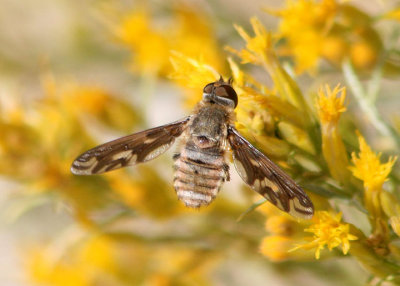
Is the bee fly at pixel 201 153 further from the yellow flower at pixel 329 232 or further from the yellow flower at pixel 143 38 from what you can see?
the yellow flower at pixel 143 38

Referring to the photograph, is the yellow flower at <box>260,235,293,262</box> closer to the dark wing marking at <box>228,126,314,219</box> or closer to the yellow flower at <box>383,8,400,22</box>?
the dark wing marking at <box>228,126,314,219</box>

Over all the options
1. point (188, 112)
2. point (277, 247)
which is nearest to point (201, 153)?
point (277, 247)

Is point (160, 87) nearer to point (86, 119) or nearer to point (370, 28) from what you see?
point (86, 119)

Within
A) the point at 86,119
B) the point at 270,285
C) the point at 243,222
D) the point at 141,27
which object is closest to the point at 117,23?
the point at 141,27

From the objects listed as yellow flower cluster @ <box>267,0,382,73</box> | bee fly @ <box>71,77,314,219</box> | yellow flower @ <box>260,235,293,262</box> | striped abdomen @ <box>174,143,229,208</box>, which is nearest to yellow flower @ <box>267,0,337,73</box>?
yellow flower cluster @ <box>267,0,382,73</box>

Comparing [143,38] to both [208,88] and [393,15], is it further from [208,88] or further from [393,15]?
[393,15]

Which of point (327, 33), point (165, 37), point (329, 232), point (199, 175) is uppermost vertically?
point (165, 37)

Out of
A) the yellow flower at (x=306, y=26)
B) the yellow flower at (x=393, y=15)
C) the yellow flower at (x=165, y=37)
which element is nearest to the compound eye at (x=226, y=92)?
the yellow flower at (x=306, y=26)
